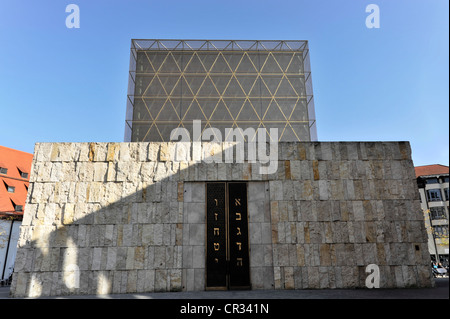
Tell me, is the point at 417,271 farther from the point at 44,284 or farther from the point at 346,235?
the point at 44,284

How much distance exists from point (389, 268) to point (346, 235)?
228cm

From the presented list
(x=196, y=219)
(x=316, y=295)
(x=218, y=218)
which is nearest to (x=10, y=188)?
(x=196, y=219)

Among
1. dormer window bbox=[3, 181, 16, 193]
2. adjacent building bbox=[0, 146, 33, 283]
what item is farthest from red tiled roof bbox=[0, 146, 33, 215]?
dormer window bbox=[3, 181, 16, 193]

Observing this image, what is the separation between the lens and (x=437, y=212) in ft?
170

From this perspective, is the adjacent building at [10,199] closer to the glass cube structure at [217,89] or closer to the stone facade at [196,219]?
the glass cube structure at [217,89]

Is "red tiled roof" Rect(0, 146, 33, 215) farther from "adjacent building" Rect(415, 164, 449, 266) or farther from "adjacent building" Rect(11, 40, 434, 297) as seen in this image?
"adjacent building" Rect(415, 164, 449, 266)

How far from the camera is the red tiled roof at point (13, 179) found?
36094mm

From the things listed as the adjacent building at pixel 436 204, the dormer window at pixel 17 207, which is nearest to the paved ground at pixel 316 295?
the dormer window at pixel 17 207

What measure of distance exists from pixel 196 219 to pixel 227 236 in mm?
1600

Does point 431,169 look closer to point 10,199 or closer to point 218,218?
point 218,218

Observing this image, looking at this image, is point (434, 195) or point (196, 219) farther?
point (434, 195)

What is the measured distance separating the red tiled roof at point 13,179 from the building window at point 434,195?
60.2 m

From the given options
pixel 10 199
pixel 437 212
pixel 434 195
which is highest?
pixel 434 195

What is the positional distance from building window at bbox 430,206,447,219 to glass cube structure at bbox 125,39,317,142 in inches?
1114
